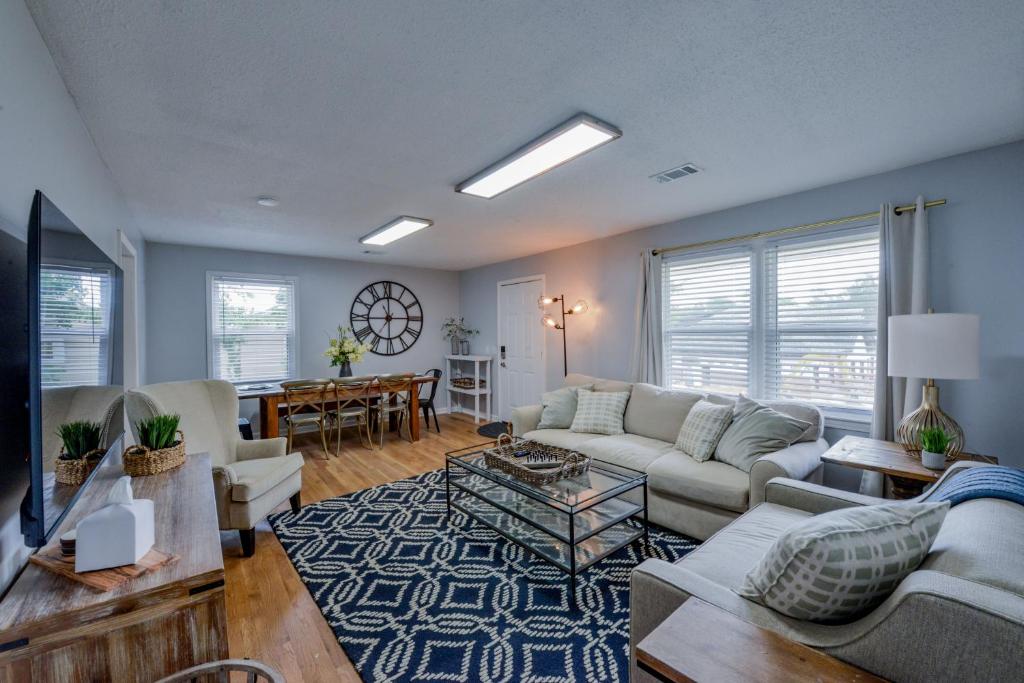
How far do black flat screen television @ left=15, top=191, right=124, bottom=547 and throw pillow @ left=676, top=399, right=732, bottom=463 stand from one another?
3.04 meters

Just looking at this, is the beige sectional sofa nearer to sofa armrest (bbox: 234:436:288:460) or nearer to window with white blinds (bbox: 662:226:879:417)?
window with white blinds (bbox: 662:226:879:417)

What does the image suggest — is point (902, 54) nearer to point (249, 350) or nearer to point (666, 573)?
point (666, 573)

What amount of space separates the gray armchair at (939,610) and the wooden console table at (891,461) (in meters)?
0.89

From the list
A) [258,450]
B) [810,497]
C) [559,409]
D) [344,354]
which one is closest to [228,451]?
[258,450]

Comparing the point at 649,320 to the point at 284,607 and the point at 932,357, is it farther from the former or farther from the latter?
the point at 284,607

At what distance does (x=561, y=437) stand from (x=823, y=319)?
217cm

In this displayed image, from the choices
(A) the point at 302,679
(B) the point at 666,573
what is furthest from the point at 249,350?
(B) the point at 666,573

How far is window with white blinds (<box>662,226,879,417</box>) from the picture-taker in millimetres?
2969

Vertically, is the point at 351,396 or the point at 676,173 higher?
the point at 676,173

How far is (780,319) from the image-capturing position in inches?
131

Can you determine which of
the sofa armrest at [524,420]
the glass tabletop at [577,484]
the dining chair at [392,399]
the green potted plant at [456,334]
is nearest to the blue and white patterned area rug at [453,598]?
the glass tabletop at [577,484]

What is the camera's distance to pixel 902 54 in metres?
1.59

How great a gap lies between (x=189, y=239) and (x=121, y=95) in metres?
3.25

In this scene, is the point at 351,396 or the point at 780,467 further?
the point at 351,396
